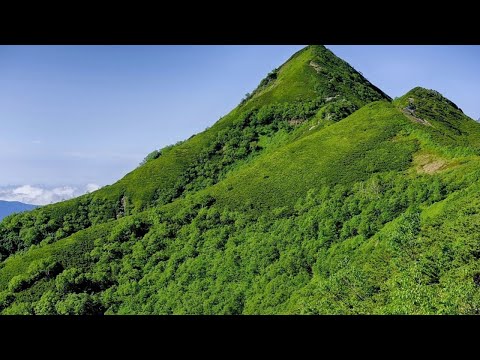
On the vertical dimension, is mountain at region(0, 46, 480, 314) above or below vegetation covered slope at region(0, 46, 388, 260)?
below

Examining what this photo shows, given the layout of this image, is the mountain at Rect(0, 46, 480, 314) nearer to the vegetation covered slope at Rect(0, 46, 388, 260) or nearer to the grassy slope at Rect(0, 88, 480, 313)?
the grassy slope at Rect(0, 88, 480, 313)

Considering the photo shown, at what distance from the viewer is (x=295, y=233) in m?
41.3

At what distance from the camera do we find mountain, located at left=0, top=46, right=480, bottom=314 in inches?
1030

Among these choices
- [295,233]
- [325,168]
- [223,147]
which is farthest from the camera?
[223,147]

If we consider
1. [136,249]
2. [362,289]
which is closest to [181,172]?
[136,249]

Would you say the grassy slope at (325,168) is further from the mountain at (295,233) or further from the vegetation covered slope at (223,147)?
the vegetation covered slope at (223,147)

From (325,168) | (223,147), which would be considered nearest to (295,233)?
(325,168)

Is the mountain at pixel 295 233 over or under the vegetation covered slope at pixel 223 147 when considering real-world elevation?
under

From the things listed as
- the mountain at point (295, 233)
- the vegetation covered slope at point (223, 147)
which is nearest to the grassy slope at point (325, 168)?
the mountain at point (295, 233)

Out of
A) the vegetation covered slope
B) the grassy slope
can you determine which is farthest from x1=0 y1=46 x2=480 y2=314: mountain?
the vegetation covered slope

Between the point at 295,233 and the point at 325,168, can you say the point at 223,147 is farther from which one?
the point at 295,233

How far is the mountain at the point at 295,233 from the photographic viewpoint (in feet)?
85.8

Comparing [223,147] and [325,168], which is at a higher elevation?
[223,147]
